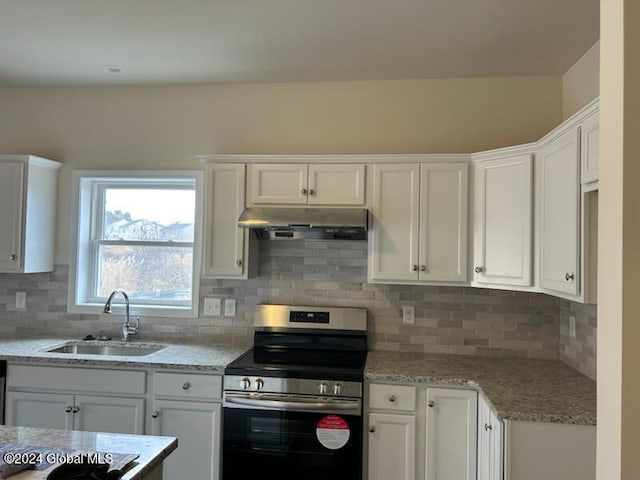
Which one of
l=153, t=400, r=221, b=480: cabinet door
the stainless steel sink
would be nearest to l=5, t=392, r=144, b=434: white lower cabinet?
l=153, t=400, r=221, b=480: cabinet door

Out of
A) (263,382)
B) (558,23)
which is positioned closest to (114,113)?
(263,382)

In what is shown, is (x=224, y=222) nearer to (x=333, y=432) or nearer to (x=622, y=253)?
(x=333, y=432)

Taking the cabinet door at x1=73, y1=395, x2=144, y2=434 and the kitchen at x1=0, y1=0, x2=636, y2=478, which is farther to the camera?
the kitchen at x1=0, y1=0, x2=636, y2=478

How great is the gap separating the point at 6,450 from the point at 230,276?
68.3 inches

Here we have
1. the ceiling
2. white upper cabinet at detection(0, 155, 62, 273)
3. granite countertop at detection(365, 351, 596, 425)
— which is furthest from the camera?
white upper cabinet at detection(0, 155, 62, 273)

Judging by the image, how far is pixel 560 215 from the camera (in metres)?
2.21

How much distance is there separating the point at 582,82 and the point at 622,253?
2.13 metres

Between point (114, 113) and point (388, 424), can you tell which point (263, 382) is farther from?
point (114, 113)

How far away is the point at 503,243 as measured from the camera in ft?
8.68

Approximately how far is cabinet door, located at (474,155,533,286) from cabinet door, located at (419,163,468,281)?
0.09m

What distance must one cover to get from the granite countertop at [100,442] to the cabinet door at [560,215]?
1759mm

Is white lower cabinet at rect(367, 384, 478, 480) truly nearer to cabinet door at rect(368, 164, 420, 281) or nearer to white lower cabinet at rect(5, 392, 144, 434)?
cabinet door at rect(368, 164, 420, 281)

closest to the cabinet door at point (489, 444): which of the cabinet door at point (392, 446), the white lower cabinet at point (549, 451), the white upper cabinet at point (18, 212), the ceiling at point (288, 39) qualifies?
the white lower cabinet at point (549, 451)

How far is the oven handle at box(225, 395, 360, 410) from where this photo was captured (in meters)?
2.51
